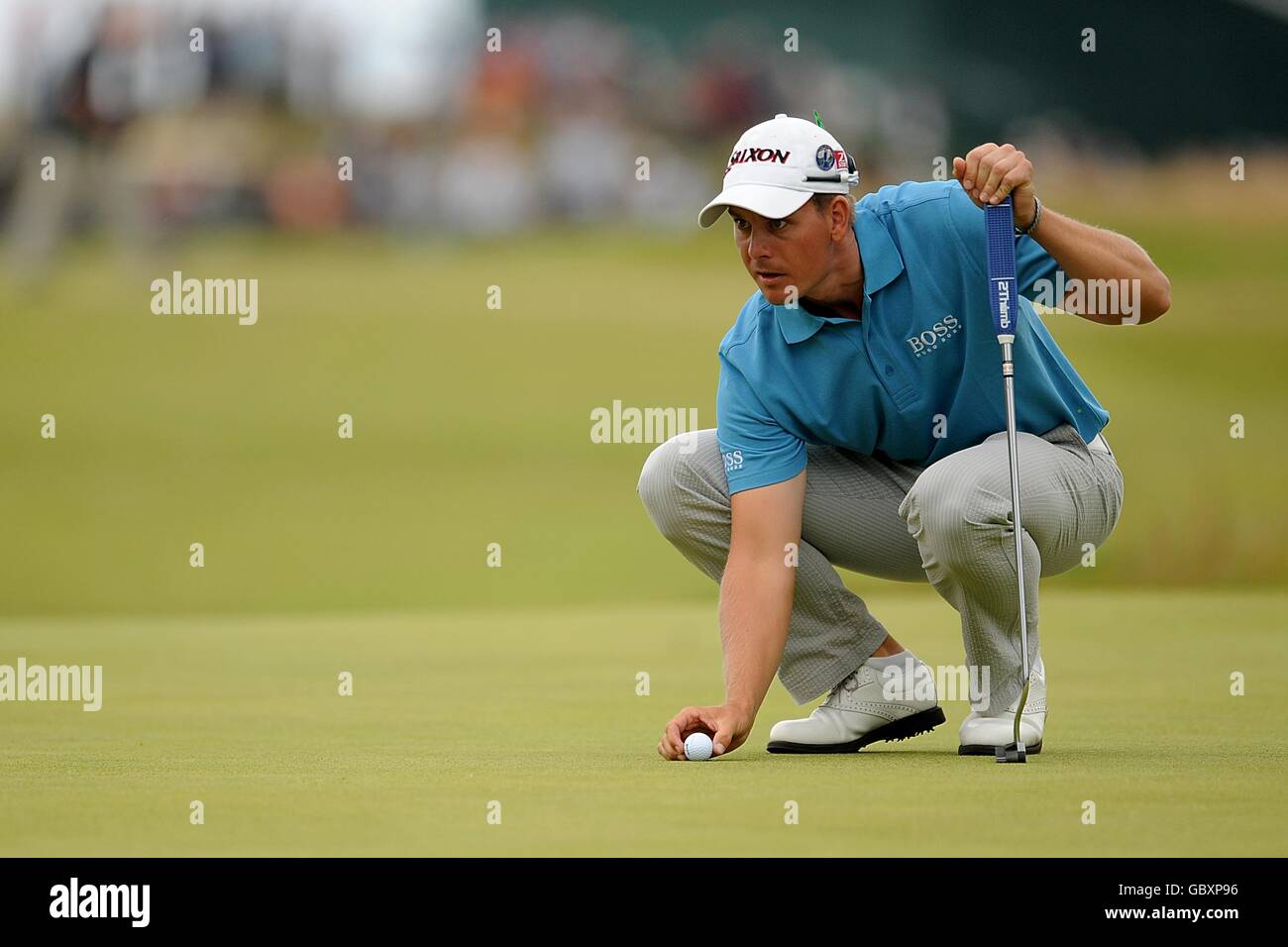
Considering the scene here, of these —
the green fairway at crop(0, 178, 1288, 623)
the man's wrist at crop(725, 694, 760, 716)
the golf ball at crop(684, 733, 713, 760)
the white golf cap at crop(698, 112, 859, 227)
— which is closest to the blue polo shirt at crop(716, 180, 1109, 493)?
the white golf cap at crop(698, 112, 859, 227)

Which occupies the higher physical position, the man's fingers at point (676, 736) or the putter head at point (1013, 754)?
the man's fingers at point (676, 736)

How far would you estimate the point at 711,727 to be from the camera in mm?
4695

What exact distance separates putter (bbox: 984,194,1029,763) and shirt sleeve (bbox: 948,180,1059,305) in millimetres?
74

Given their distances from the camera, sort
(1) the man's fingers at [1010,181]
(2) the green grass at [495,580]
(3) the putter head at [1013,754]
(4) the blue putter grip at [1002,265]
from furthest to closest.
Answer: (3) the putter head at [1013,754] < (4) the blue putter grip at [1002,265] < (1) the man's fingers at [1010,181] < (2) the green grass at [495,580]

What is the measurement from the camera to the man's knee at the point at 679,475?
16.9 ft

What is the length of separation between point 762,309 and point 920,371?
41 centimetres

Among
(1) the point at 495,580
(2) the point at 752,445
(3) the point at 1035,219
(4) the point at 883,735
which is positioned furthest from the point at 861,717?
(1) the point at 495,580

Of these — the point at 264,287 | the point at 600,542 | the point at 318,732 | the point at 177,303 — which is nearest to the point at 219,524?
the point at 600,542

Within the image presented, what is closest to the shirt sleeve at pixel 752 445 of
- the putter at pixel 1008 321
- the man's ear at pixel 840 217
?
the man's ear at pixel 840 217

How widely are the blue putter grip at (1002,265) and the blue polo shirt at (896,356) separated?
19 cm

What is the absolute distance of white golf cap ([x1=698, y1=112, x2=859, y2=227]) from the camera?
4.57 m

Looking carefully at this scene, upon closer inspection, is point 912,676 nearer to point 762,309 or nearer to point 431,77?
point 762,309

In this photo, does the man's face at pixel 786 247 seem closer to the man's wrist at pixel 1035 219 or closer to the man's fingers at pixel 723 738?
the man's wrist at pixel 1035 219

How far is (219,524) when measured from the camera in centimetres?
1634
